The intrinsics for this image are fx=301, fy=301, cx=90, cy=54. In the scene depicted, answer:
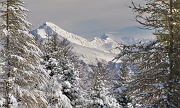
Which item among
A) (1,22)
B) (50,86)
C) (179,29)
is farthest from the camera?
(50,86)

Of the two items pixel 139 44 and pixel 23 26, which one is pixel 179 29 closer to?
pixel 139 44

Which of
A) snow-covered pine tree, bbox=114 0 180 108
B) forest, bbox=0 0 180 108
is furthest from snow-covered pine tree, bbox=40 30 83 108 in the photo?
snow-covered pine tree, bbox=114 0 180 108

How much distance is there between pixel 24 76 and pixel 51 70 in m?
6.51

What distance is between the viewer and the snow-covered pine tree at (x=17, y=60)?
13050 mm

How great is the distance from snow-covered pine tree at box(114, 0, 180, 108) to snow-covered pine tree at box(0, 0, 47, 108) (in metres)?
4.33

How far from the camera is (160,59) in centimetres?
1201

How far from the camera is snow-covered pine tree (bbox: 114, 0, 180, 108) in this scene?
1166 centimetres

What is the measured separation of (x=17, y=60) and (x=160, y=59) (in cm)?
617

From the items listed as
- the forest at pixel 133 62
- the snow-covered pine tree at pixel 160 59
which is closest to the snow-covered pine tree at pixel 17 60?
the forest at pixel 133 62

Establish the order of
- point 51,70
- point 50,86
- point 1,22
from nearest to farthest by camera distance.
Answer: point 1,22 < point 50,86 < point 51,70

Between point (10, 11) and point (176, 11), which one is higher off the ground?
point (10, 11)

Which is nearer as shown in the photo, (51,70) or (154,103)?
(154,103)

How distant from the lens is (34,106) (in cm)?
1366

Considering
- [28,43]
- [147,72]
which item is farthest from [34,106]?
[147,72]
